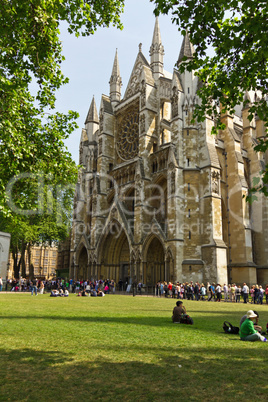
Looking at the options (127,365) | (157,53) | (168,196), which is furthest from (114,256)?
(127,365)

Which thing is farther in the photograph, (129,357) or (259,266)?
(259,266)

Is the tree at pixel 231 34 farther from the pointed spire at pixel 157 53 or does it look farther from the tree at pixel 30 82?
the pointed spire at pixel 157 53

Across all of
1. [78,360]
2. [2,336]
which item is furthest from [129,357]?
[2,336]

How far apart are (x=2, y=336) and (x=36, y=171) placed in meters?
6.63

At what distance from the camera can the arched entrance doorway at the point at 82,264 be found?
4100 cm

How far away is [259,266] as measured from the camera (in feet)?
103

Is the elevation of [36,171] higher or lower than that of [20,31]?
lower

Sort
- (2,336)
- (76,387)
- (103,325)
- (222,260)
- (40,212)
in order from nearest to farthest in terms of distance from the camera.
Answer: (76,387)
(2,336)
(103,325)
(222,260)
(40,212)

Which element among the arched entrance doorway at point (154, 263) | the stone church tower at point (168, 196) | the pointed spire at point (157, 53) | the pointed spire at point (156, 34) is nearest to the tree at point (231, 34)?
the stone church tower at point (168, 196)

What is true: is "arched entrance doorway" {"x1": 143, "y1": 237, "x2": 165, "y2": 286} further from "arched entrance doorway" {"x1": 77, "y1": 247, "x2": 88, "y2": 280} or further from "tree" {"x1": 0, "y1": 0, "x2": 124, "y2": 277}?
"tree" {"x1": 0, "y1": 0, "x2": 124, "y2": 277}

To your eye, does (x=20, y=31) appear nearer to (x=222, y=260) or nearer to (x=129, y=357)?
(x=129, y=357)

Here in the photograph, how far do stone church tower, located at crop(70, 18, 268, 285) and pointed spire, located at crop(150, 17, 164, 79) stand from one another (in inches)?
5.0

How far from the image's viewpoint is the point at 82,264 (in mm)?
41594

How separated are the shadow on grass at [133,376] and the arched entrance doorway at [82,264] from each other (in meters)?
35.7
